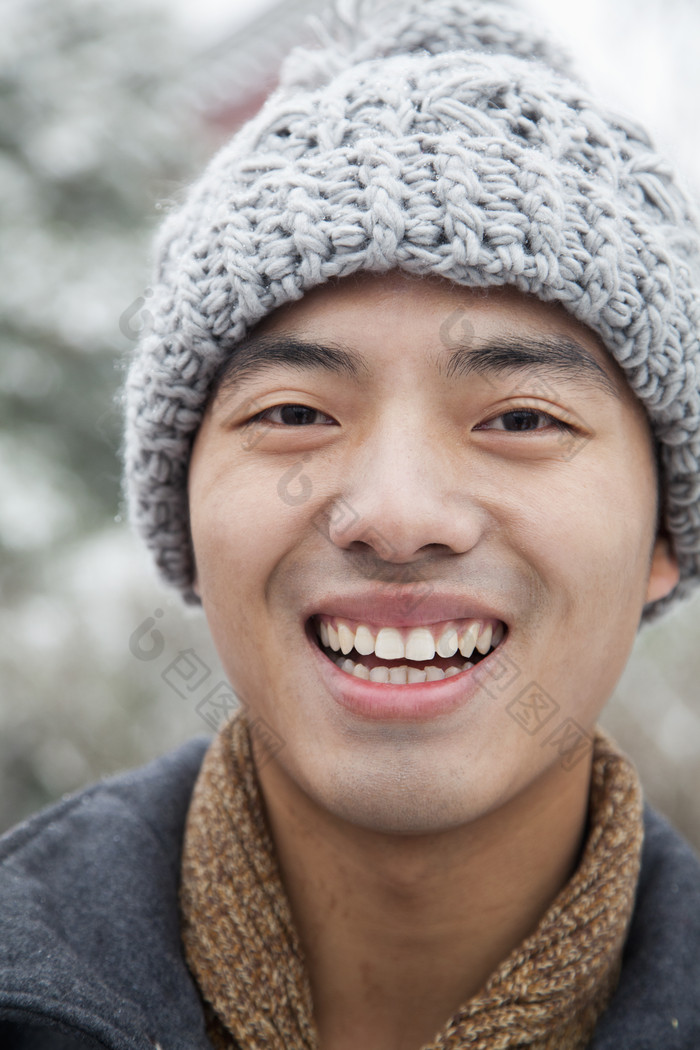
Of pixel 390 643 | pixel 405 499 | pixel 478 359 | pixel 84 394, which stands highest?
pixel 84 394

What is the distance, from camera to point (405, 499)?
62.5 inches

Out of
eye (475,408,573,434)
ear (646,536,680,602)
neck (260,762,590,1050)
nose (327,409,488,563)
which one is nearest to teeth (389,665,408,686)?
nose (327,409,488,563)

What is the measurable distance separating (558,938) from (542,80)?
171 cm

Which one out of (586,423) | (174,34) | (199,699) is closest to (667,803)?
(199,699)

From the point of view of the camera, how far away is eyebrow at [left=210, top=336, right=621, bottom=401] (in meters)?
1.67

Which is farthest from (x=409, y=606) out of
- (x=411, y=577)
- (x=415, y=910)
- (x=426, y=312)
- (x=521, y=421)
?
(x=415, y=910)

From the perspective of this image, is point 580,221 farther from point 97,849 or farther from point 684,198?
point 97,849

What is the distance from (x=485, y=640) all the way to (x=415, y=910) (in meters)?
0.61

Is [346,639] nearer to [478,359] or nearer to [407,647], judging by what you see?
[407,647]

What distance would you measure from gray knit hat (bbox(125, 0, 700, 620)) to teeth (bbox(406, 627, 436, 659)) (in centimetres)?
63

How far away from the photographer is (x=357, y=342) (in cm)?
169

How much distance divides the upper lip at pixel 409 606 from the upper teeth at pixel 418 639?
0.7 inches

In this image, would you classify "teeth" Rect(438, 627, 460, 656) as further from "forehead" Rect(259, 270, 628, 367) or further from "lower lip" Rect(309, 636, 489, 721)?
"forehead" Rect(259, 270, 628, 367)

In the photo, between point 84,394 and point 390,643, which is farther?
point 84,394
